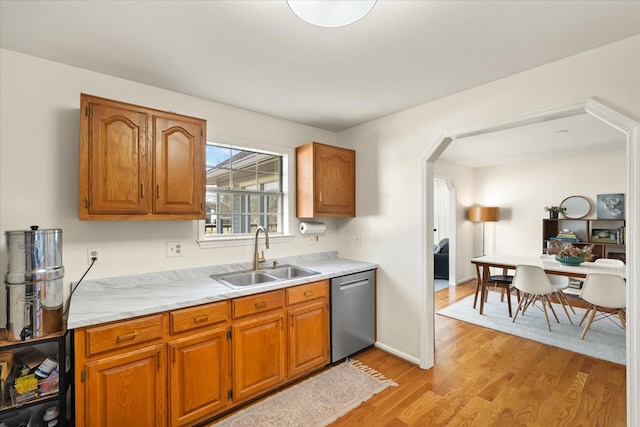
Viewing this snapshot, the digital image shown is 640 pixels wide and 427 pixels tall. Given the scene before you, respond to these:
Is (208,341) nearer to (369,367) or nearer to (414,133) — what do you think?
(369,367)

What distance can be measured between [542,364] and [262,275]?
8.92 ft

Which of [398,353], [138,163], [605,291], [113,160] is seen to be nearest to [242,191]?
[138,163]

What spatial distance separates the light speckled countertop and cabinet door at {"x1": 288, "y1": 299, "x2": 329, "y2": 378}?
0.26m

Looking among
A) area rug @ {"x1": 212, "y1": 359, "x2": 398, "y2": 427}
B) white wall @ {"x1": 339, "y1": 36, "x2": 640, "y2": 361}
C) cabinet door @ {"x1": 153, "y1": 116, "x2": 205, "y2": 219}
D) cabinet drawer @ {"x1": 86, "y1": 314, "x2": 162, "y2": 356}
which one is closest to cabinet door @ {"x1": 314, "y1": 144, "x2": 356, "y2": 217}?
white wall @ {"x1": 339, "y1": 36, "x2": 640, "y2": 361}

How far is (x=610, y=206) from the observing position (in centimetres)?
494

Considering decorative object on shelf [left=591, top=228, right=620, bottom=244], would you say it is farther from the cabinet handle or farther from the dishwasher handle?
the cabinet handle

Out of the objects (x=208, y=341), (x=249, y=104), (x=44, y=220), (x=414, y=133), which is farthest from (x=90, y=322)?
(x=414, y=133)

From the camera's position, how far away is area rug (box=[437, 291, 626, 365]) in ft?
9.76

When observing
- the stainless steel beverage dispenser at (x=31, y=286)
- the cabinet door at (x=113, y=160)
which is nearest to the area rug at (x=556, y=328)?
the cabinet door at (x=113, y=160)

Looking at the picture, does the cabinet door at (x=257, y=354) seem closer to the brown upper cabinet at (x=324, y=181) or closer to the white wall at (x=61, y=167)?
the white wall at (x=61, y=167)

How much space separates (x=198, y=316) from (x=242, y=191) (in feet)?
4.36

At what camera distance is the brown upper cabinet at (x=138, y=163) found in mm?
1829

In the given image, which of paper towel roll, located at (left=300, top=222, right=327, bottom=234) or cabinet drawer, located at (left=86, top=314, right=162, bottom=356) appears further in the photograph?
paper towel roll, located at (left=300, top=222, right=327, bottom=234)

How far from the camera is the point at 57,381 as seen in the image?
153 cm
